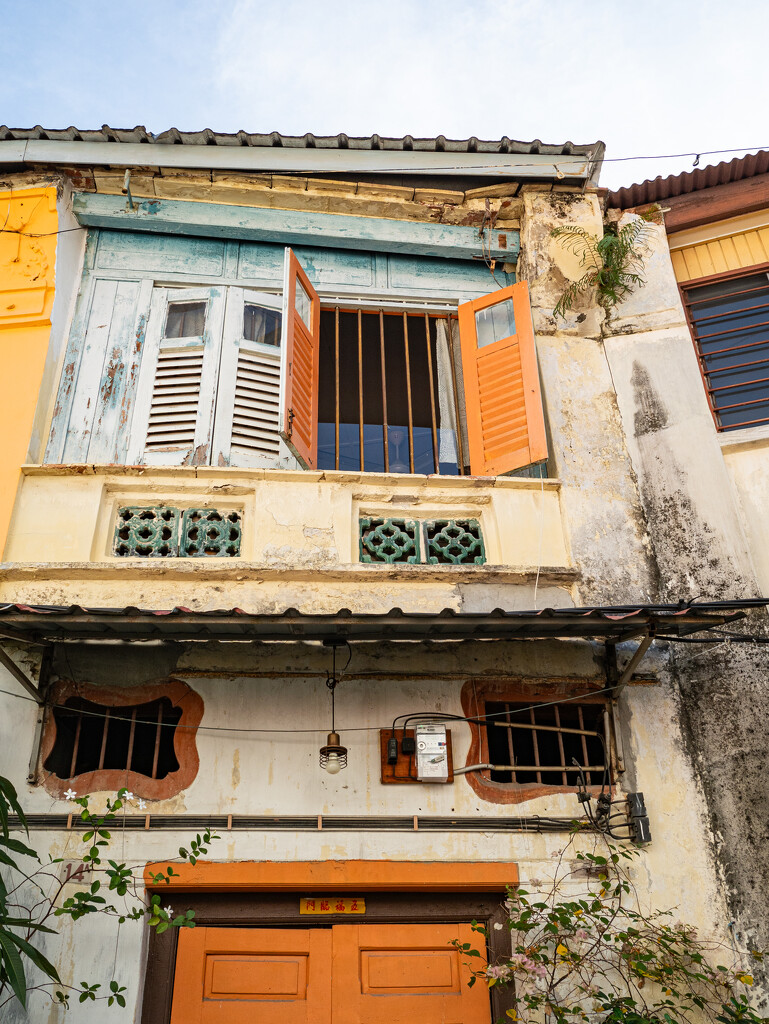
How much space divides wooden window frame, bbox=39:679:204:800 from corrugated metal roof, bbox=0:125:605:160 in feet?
14.7

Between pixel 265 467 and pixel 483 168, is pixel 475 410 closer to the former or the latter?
pixel 265 467

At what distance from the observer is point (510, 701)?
19.8ft

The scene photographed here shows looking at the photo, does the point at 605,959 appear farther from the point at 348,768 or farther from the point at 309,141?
the point at 309,141

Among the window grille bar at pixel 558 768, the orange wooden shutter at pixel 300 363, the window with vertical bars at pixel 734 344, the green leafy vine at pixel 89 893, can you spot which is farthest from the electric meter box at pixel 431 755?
the window with vertical bars at pixel 734 344

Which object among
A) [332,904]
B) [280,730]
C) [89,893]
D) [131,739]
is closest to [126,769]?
[131,739]

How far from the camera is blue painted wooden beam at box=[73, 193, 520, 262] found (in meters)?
7.64

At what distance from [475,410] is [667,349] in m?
1.70

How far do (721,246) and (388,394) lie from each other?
325 centimetres

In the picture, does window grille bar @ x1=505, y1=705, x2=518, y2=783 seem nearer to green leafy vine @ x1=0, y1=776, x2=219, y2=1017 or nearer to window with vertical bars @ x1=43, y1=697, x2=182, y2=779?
green leafy vine @ x1=0, y1=776, x2=219, y2=1017

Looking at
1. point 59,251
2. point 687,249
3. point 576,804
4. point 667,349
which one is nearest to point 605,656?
point 576,804

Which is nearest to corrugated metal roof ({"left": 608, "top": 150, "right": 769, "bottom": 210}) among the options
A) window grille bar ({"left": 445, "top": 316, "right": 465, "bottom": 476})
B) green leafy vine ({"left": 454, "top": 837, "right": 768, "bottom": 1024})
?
window grille bar ({"left": 445, "top": 316, "right": 465, "bottom": 476})

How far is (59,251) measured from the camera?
7.20 metres

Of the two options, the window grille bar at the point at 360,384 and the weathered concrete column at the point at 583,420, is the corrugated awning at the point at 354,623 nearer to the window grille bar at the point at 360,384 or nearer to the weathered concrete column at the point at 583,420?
the weathered concrete column at the point at 583,420

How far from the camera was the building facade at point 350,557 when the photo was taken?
5.44m
